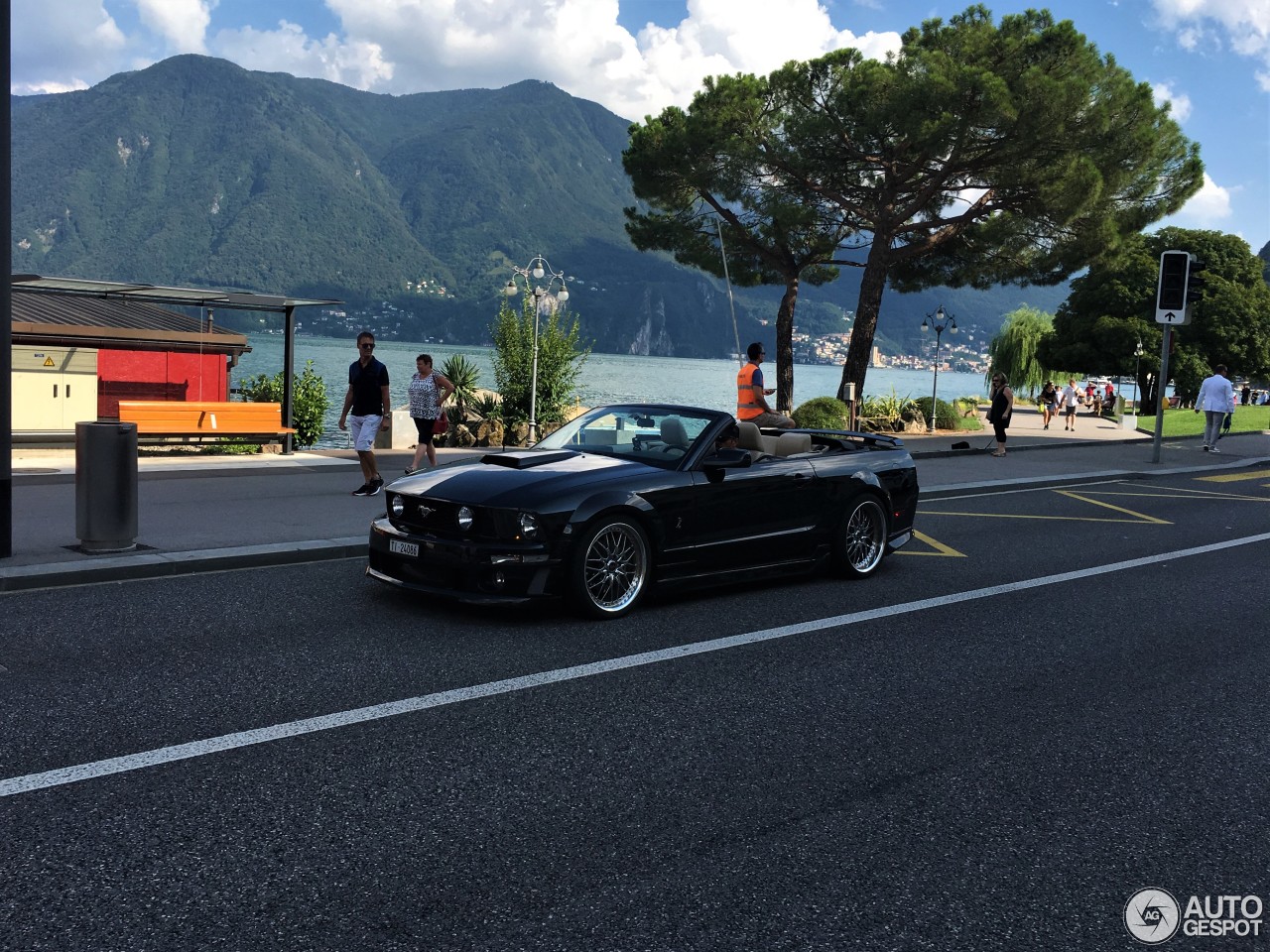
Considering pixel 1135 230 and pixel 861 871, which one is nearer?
pixel 861 871

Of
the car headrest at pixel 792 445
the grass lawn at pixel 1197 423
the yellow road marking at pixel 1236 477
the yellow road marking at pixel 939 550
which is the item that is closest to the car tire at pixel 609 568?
the car headrest at pixel 792 445

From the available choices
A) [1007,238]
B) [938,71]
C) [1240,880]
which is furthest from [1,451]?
[1007,238]

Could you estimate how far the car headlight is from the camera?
684 centimetres

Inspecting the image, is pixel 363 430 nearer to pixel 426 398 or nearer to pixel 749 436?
pixel 426 398

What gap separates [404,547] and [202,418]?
Result: 11834 millimetres

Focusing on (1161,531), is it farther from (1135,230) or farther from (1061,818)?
(1135,230)

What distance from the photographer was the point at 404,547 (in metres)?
7.10

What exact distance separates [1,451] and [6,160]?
81.7 inches

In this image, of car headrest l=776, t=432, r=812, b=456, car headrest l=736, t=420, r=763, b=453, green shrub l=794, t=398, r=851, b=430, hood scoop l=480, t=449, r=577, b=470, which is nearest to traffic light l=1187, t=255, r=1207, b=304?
green shrub l=794, t=398, r=851, b=430

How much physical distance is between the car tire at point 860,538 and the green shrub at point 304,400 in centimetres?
1519

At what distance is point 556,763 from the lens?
454 cm

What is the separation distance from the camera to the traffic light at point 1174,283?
2150 centimetres

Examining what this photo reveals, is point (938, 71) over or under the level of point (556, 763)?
over

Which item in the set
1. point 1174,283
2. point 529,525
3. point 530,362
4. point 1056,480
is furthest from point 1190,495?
point 529,525
